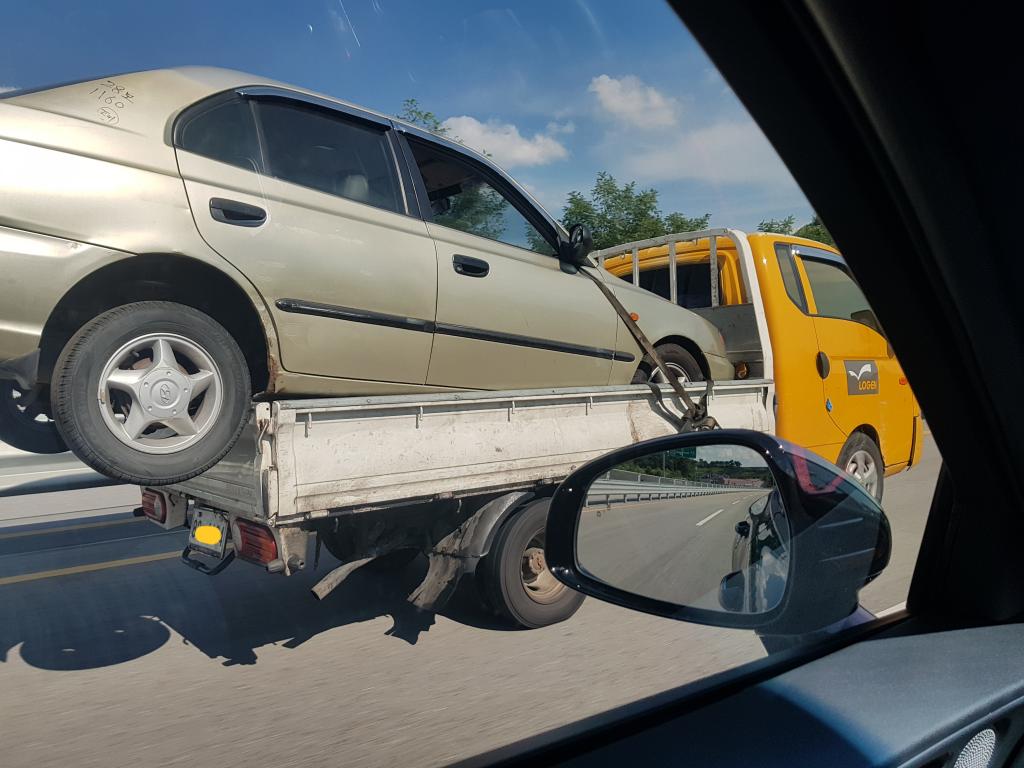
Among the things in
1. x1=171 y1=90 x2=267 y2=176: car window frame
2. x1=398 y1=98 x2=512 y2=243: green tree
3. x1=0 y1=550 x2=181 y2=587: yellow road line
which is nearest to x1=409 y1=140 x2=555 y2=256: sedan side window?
x1=398 y1=98 x2=512 y2=243: green tree

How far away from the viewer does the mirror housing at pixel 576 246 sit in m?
3.20

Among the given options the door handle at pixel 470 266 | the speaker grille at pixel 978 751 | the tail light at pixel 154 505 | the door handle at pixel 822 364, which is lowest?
the speaker grille at pixel 978 751

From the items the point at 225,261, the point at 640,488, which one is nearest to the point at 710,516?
the point at 640,488

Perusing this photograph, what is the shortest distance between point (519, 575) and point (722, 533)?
1746mm

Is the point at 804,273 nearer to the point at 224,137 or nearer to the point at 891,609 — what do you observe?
the point at 891,609

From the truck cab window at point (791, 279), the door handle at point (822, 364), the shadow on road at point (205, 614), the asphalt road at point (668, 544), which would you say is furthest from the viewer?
the truck cab window at point (791, 279)

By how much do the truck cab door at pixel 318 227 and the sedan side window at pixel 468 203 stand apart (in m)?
0.12

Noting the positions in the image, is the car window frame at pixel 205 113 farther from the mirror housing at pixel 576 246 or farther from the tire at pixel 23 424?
the mirror housing at pixel 576 246

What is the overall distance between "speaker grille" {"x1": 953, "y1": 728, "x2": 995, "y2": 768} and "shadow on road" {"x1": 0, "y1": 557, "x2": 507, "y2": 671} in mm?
1981

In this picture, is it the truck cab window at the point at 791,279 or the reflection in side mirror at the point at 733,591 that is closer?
the reflection in side mirror at the point at 733,591

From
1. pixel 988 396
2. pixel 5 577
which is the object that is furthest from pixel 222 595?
pixel 988 396

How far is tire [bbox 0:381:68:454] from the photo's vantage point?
2.73 m

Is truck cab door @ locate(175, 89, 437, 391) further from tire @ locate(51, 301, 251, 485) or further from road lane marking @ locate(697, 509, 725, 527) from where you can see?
road lane marking @ locate(697, 509, 725, 527)

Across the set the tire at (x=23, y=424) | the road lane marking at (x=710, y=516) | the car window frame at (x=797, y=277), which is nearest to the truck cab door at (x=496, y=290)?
the car window frame at (x=797, y=277)
